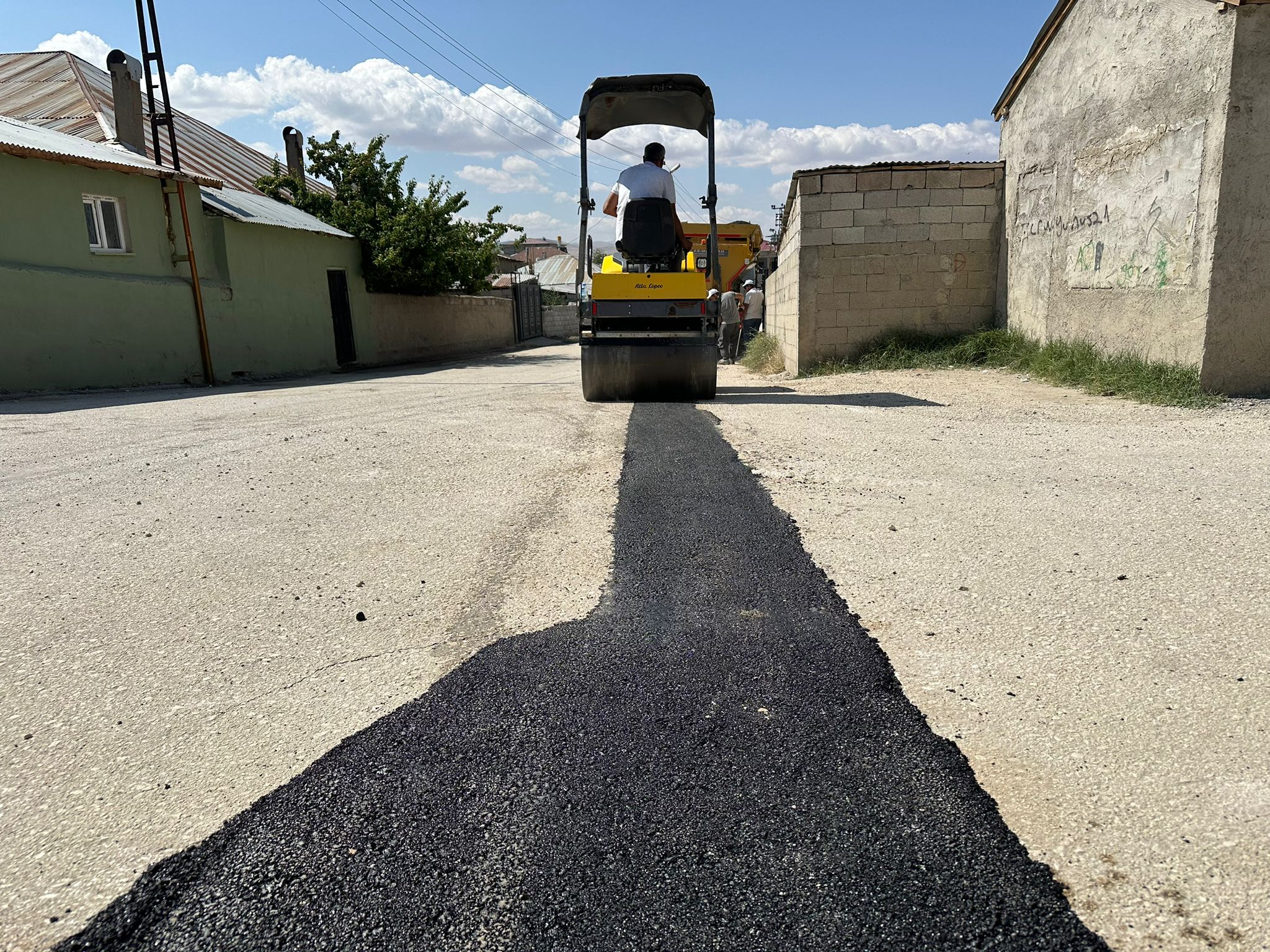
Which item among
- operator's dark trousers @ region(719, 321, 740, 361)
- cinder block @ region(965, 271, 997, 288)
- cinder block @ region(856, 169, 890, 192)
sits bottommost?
operator's dark trousers @ region(719, 321, 740, 361)

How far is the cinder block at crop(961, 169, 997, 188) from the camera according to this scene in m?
11.6

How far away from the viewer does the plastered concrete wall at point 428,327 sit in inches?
855

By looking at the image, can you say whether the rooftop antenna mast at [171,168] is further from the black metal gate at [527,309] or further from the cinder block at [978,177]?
the black metal gate at [527,309]

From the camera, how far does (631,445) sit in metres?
6.79

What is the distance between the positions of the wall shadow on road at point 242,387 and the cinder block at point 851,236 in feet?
18.5

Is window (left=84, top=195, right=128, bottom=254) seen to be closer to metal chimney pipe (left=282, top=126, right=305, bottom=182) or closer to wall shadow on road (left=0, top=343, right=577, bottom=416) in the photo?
wall shadow on road (left=0, top=343, right=577, bottom=416)

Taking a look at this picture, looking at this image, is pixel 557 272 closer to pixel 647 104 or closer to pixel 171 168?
pixel 171 168

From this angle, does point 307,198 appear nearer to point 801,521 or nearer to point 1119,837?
point 801,521

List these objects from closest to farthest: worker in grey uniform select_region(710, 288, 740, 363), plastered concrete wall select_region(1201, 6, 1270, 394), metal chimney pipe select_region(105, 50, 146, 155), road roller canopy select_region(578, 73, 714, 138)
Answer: plastered concrete wall select_region(1201, 6, 1270, 394) → road roller canopy select_region(578, 73, 714, 138) → worker in grey uniform select_region(710, 288, 740, 363) → metal chimney pipe select_region(105, 50, 146, 155)

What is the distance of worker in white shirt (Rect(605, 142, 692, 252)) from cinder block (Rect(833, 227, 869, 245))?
3.24m

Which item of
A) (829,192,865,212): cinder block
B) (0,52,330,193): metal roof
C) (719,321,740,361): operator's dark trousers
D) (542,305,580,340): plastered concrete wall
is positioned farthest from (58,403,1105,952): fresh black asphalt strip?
(542,305,580,340): plastered concrete wall

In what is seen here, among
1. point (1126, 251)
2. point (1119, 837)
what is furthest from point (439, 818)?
point (1126, 251)

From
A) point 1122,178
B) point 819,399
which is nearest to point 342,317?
point 819,399

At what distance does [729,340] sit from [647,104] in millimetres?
7948
